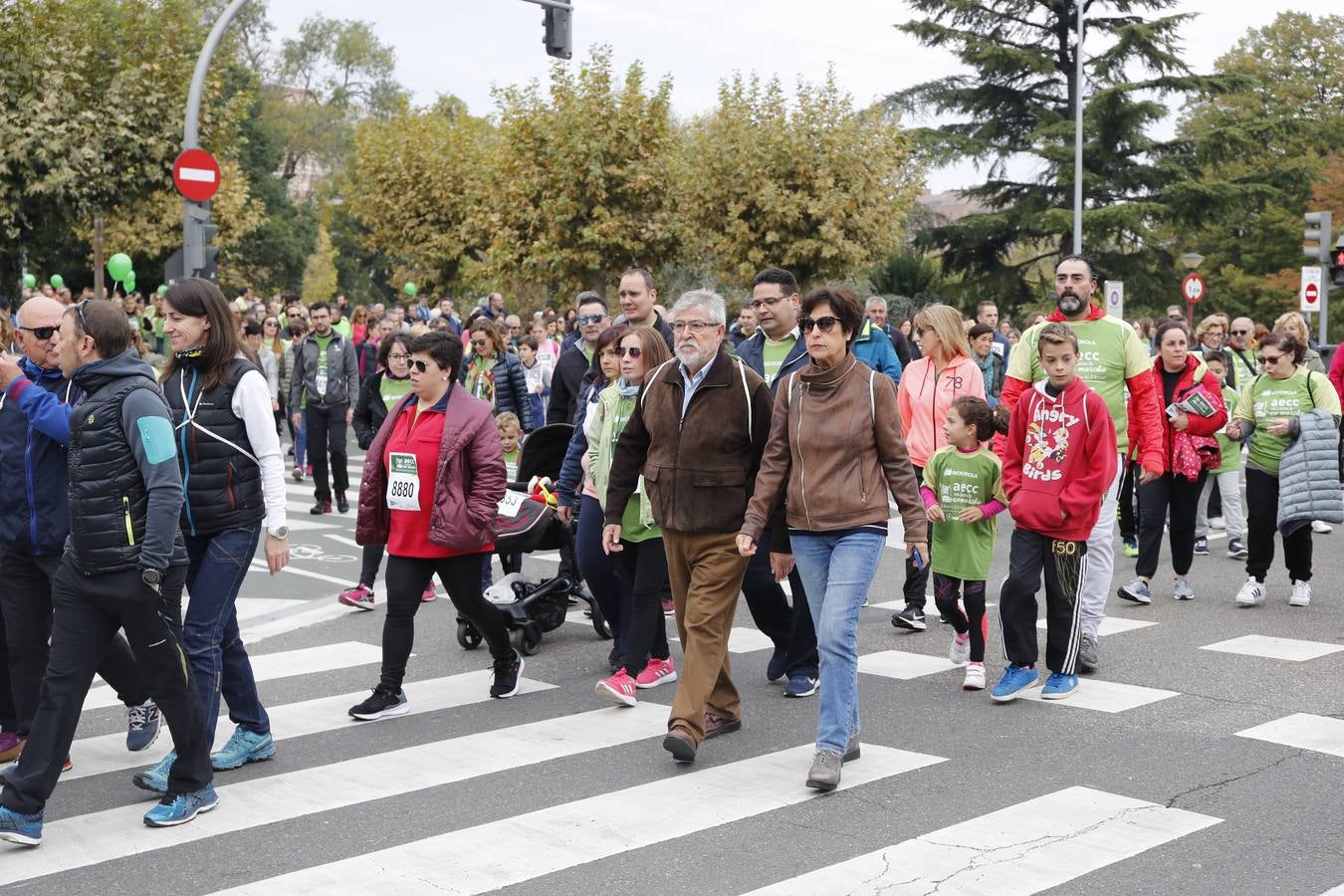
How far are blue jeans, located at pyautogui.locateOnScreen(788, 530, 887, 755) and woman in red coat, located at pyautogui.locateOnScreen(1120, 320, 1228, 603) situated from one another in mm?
4810

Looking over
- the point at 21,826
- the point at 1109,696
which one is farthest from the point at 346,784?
the point at 1109,696

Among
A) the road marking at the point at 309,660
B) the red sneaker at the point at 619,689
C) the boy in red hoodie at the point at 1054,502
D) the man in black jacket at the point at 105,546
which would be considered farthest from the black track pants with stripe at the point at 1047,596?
the man in black jacket at the point at 105,546

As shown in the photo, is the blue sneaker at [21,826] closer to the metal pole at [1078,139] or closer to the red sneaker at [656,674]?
the red sneaker at [656,674]

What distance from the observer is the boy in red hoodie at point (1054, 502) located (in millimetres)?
7207

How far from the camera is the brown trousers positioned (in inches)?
245

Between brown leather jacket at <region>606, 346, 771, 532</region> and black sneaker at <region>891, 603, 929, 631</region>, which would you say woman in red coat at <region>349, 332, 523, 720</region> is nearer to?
brown leather jacket at <region>606, 346, 771, 532</region>

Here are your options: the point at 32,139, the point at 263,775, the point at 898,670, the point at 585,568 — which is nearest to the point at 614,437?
the point at 585,568

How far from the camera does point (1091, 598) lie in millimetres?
8039

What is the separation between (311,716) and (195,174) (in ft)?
34.4

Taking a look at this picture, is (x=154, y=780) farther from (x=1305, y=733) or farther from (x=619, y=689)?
(x=1305, y=733)

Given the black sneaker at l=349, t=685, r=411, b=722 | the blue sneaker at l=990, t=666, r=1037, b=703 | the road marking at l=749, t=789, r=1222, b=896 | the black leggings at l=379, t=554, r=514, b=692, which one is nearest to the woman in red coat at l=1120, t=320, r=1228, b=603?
the blue sneaker at l=990, t=666, r=1037, b=703

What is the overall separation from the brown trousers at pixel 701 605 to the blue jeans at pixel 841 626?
1.53 feet

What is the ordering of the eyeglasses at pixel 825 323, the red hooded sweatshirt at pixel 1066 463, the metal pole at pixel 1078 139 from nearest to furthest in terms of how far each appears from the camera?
the eyeglasses at pixel 825 323, the red hooded sweatshirt at pixel 1066 463, the metal pole at pixel 1078 139

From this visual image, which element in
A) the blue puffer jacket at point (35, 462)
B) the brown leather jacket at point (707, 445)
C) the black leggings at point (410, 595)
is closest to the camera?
the blue puffer jacket at point (35, 462)
